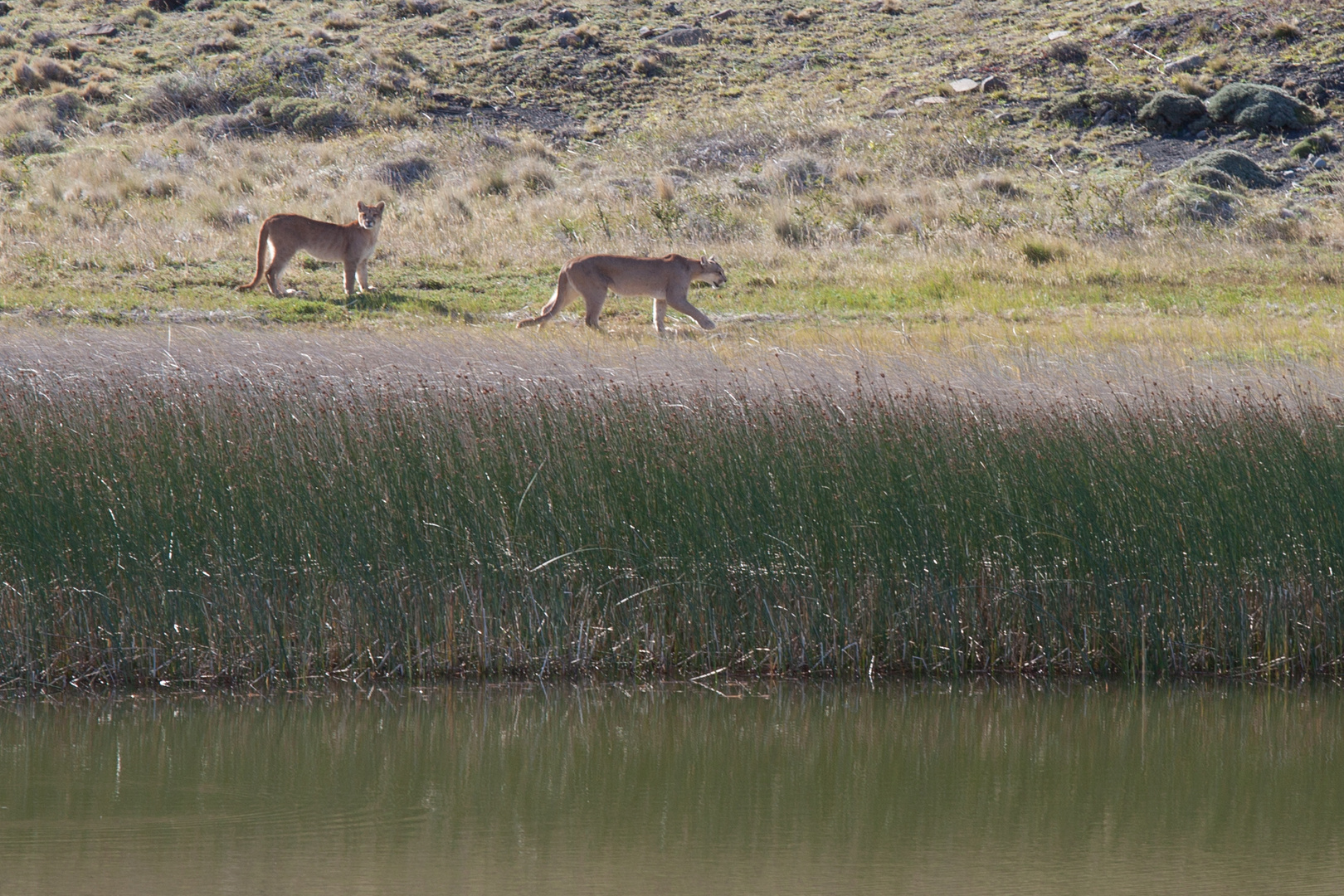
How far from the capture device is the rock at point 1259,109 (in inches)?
Answer: 1105

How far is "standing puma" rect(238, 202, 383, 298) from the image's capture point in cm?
1634

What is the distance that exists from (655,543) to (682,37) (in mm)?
32710

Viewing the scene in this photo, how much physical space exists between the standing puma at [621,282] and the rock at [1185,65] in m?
19.6

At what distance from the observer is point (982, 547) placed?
663cm

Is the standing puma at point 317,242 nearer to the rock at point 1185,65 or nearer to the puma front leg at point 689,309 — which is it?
the puma front leg at point 689,309

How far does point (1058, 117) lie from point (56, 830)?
2809 centimetres

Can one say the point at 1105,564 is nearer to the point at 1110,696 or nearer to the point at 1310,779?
the point at 1110,696

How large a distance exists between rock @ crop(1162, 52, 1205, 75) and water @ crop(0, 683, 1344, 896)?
89.6 feet

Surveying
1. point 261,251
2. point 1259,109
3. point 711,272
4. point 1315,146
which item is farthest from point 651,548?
point 1259,109

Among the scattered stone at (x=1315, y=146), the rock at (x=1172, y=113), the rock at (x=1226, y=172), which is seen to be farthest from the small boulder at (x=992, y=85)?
the scattered stone at (x=1315, y=146)

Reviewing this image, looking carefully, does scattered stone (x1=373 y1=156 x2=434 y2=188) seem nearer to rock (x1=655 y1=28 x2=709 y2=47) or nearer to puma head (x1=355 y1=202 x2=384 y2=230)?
rock (x1=655 y1=28 x2=709 y2=47)

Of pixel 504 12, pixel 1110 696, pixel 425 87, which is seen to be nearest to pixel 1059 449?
pixel 1110 696

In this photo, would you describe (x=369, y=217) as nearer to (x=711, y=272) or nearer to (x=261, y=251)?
(x=261, y=251)

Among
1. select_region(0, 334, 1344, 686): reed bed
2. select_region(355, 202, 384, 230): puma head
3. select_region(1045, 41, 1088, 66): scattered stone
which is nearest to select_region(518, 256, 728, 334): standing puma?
select_region(355, 202, 384, 230): puma head
